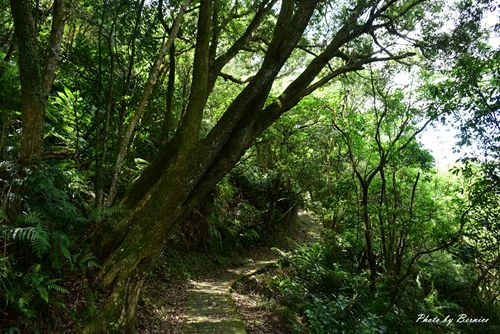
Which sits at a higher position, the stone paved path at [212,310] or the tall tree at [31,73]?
the tall tree at [31,73]

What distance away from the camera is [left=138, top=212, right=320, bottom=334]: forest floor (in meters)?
6.10

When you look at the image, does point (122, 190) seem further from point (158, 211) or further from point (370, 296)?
point (370, 296)

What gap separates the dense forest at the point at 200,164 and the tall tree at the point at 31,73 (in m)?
0.02

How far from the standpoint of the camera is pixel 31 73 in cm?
387

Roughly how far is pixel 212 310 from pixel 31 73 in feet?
18.4

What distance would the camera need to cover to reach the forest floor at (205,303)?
6102mm

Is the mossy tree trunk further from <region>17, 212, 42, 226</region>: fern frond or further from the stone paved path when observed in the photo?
the stone paved path

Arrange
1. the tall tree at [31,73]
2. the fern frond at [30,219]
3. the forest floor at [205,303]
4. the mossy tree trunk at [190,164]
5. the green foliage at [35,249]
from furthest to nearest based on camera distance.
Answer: the forest floor at [205,303], the mossy tree trunk at [190,164], the tall tree at [31,73], the fern frond at [30,219], the green foliage at [35,249]

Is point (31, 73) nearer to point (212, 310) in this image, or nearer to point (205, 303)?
point (212, 310)

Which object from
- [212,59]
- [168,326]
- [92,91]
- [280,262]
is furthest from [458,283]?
[92,91]

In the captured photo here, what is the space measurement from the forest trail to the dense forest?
0.25m

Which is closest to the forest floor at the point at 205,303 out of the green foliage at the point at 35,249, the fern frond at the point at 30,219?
the green foliage at the point at 35,249

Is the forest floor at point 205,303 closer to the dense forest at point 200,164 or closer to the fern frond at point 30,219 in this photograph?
the dense forest at point 200,164

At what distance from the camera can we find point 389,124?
34.1ft
